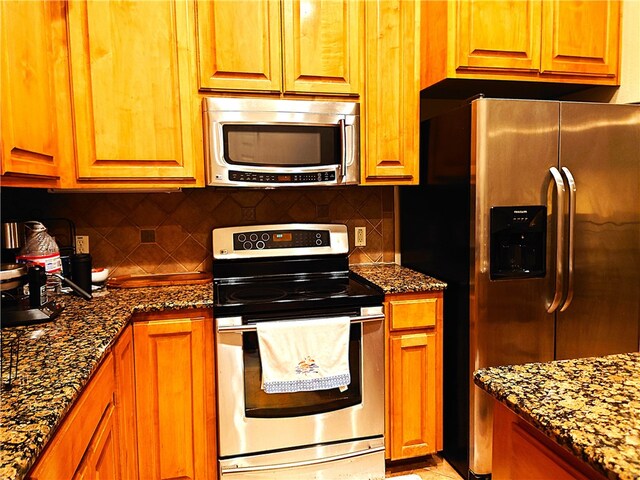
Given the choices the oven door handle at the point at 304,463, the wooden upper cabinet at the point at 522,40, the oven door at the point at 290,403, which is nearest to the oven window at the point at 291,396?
the oven door at the point at 290,403

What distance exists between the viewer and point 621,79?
2.31 m

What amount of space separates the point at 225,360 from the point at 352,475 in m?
0.79

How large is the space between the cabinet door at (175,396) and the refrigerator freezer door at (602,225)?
62.0 inches

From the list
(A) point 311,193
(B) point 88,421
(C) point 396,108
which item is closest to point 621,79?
(C) point 396,108

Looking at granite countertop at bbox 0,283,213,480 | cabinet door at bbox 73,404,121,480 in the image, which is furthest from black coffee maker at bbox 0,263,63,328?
cabinet door at bbox 73,404,121,480

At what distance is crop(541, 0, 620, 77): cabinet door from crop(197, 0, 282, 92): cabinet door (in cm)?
131

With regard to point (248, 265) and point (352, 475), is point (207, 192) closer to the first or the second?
point (248, 265)

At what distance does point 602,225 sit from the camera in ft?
6.69

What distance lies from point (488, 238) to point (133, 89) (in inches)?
64.8

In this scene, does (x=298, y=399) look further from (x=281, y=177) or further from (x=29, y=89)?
(x=29, y=89)

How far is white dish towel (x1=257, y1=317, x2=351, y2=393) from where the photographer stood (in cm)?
183

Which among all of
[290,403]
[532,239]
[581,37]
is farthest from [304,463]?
[581,37]

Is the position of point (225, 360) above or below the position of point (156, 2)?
below

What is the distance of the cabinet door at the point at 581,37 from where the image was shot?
7.16 ft
